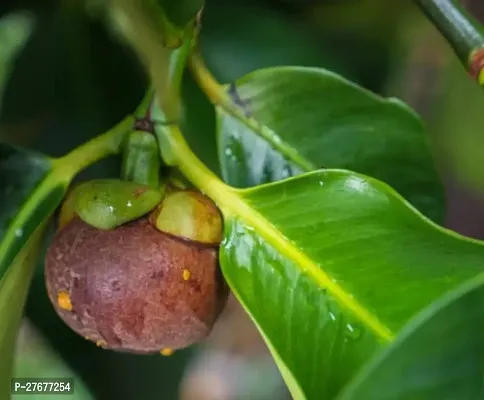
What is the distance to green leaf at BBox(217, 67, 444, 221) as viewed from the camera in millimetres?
575

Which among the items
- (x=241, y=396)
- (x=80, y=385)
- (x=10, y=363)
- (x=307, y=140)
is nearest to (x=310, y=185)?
(x=307, y=140)

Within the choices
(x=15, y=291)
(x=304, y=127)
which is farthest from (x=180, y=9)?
(x=15, y=291)

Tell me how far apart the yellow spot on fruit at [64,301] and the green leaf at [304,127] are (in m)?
0.14

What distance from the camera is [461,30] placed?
0.50m

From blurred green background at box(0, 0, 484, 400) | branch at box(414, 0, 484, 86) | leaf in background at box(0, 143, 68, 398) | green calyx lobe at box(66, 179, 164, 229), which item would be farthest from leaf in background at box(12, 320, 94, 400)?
branch at box(414, 0, 484, 86)

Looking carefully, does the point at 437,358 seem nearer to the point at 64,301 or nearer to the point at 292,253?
the point at 292,253

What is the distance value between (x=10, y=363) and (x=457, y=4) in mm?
402

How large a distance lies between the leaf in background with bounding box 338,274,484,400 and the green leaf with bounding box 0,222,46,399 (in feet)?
0.96

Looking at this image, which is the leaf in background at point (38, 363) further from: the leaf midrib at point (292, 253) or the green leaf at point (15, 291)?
the leaf midrib at point (292, 253)

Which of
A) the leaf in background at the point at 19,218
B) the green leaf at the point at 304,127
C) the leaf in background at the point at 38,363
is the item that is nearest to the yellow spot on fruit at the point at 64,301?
the leaf in background at the point at 19,218

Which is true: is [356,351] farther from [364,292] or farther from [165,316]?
[165,316]

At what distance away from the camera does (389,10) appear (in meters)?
0.84

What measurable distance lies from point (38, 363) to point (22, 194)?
303mm

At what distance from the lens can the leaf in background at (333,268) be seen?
0.43 meters
